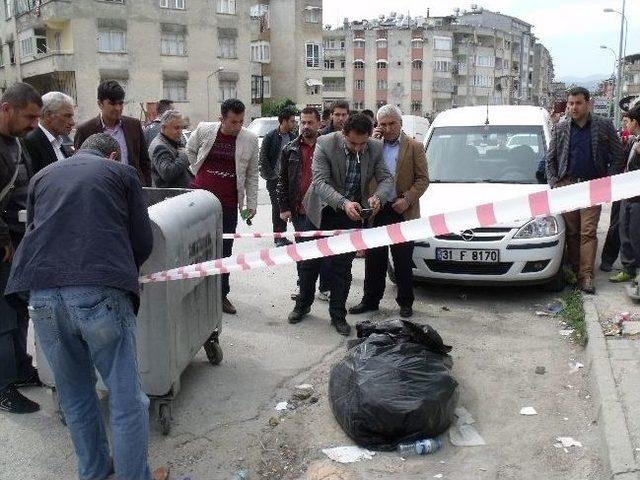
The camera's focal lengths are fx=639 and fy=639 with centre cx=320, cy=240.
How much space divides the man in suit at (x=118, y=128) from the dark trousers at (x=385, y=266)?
7.01ft

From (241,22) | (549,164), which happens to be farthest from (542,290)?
(241,22)

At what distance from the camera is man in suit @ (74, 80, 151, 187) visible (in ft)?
16.8

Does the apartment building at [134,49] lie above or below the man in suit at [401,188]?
above

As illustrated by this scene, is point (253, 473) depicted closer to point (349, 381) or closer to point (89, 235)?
point (349, 381)

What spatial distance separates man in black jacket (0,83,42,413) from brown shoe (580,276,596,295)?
5.07 meters

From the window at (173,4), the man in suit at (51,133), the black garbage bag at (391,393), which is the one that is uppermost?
the window at (173,4)

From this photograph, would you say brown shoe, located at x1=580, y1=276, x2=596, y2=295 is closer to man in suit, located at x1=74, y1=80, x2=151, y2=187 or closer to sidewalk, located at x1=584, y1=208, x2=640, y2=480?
sidewalk, located at x1=584, y1=208, x2=640, y2=480

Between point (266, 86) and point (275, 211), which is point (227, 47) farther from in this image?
point (275, 211)

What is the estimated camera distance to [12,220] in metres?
4.14

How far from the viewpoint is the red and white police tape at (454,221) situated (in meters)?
3.03

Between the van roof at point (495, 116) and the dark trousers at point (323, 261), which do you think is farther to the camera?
the van roof at point (495, 116)

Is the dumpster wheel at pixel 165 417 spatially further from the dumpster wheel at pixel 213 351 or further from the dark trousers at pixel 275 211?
the dark trousers at pixel 275 211

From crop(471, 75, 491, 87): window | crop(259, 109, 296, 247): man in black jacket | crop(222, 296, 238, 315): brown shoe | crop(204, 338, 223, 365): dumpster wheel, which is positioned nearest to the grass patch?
crop(204, 338, 223, 365): dumpster wheel

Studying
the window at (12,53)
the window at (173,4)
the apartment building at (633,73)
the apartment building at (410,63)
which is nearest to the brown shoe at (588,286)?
the window at (173,4)
